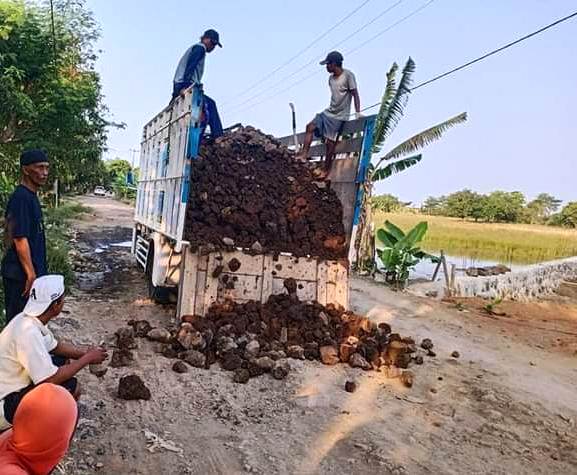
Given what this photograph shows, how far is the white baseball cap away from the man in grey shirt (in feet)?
15.2

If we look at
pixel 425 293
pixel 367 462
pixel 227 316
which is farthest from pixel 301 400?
pixel 425 293

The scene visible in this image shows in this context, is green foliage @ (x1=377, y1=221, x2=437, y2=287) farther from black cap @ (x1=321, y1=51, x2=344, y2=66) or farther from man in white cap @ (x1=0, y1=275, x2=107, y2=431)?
man in white cap @ (x1=0, y1=275, x2=107, y2=431)

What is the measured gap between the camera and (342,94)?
700 cm

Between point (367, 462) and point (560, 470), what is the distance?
1.30 metres

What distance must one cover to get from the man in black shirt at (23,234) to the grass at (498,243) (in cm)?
1969

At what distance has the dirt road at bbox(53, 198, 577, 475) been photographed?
3.26m

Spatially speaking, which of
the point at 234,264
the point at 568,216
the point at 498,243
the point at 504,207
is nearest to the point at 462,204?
the point at 504,207

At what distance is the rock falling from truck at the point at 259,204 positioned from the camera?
5.84 m

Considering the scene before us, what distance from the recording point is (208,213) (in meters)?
5.89

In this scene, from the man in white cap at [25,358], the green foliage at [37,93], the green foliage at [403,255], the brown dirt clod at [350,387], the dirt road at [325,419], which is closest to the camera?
the man in white cap at [25,358]

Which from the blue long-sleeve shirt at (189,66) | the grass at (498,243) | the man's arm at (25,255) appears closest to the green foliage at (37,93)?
the blue long-sleeve shirt at (189,66)

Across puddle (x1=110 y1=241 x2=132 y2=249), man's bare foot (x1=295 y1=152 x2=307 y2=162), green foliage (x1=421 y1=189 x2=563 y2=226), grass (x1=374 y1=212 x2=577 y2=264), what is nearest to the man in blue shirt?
man's bare foot (x1=295 y1=152 x2=307 y2=162)

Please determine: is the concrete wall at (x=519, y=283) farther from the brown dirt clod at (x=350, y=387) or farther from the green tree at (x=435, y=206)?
the green tree at (x=435, y=206)

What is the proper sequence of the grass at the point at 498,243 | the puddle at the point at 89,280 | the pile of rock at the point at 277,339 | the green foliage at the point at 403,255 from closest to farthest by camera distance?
1. the pile of rock at the point at 277,339
2. the puddle at the point at 89,280
3. the green foliage at the point at 403,255
4. the grass at the point at 498,243
